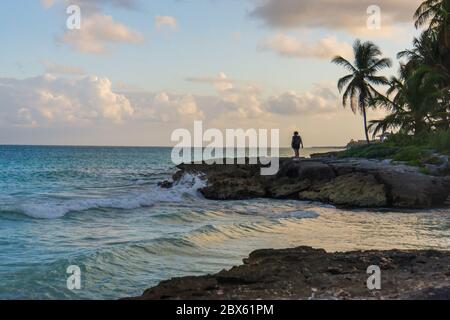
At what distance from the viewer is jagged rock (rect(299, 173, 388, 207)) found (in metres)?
22.1

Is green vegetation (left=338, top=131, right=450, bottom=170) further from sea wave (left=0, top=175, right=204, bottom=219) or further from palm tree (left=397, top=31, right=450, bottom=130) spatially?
sea wave (left=0, top=175, right=204, bottom=219)

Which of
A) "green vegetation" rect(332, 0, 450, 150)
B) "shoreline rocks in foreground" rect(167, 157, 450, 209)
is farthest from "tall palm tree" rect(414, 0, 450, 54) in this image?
"shoreline rocks in foreground" rect(167, 157, 450, 209)

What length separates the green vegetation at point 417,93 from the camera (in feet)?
109

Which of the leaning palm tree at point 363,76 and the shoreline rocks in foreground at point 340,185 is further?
the leaning palm tree at point 363,76

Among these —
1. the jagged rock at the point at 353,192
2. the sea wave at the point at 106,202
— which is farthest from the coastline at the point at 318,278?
the jagged rock at the point at 353,192

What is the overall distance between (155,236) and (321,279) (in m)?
7.81

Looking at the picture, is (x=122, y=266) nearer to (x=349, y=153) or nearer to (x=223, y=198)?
(x=223, y=198)

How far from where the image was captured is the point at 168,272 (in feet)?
34.7

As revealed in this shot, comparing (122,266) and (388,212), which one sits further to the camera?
(388,212)

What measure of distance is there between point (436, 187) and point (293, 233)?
31.8 ft

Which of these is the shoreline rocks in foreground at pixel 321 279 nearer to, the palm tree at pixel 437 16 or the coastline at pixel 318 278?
the coastline at pixel 318 278

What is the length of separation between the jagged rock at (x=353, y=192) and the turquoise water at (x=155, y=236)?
951mm

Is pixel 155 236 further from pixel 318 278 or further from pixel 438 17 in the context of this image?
pixel 438 17
